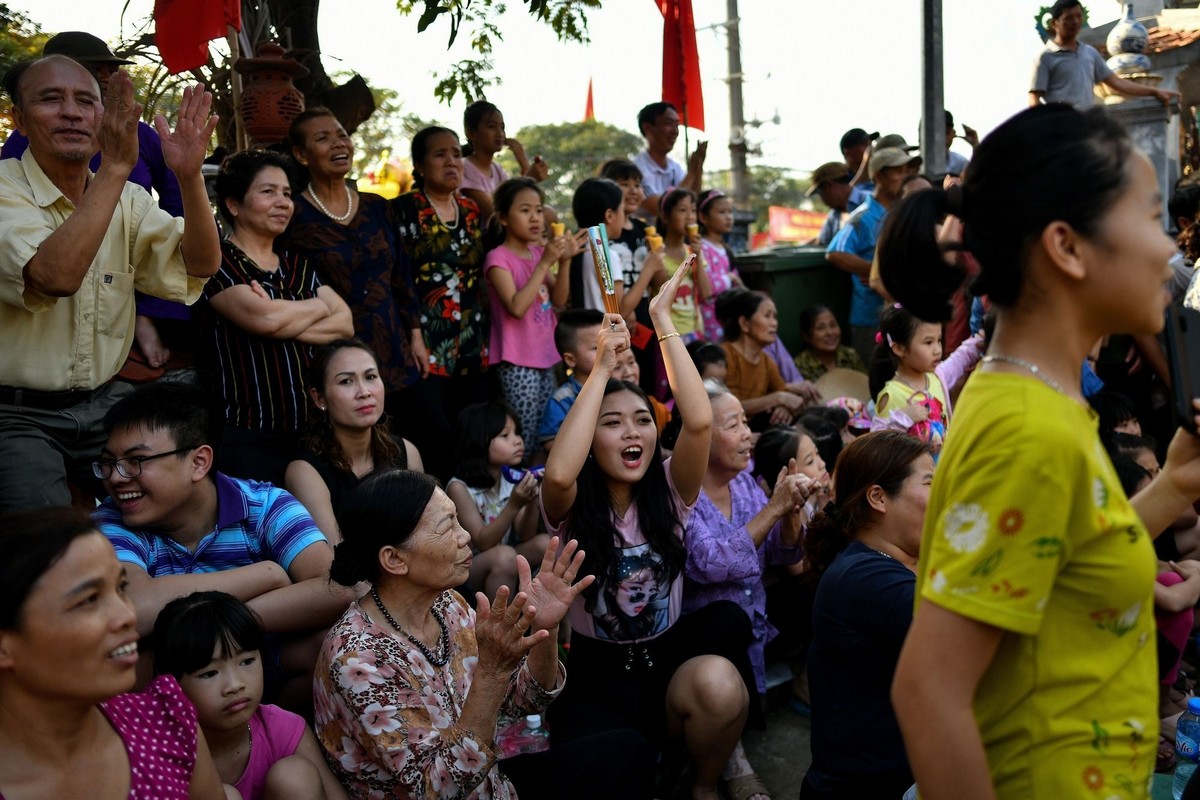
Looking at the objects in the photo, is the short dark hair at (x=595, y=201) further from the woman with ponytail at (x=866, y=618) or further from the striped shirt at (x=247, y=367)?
the woman with ponytail at (x=866, y=618)

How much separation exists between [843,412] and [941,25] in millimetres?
2781

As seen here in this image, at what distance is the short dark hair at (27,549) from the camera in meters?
1.88

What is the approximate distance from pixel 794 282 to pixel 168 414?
563cm

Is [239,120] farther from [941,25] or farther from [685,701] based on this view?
[941,25]

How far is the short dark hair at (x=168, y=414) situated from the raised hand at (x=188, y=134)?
2.26 feet

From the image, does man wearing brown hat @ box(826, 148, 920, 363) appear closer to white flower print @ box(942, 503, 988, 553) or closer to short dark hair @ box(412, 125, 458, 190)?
short dark hair @ box(412, 125, 458, 190)

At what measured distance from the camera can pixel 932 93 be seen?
6.59 m

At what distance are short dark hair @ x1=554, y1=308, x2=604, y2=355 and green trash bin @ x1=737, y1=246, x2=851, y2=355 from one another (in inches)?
114

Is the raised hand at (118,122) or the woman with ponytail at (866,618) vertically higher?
the raised hand at (118,122)

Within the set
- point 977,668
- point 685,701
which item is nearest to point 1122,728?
point 977,668

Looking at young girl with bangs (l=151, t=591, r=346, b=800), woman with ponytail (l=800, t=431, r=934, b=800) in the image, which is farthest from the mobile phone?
young girl with bangs (l=151, t=591, r=346, b=800)

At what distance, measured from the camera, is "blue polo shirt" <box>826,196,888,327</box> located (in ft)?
23.9

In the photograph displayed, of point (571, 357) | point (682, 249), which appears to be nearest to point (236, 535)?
point (571, 357)

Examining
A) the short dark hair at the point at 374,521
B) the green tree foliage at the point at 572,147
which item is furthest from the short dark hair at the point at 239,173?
the green tree foliage at the point at 572,147
